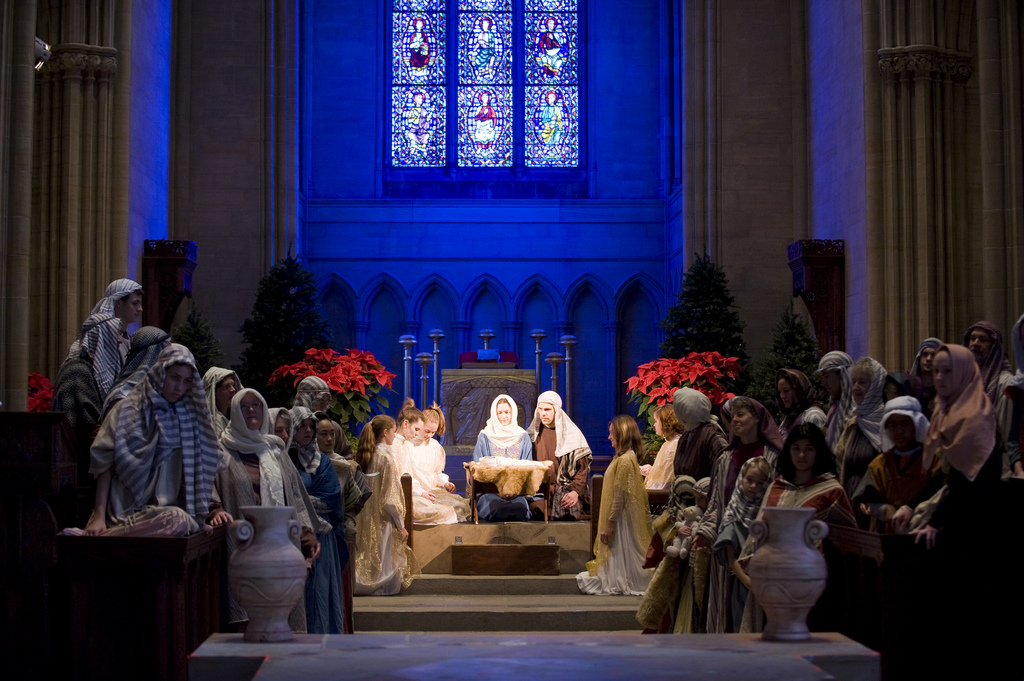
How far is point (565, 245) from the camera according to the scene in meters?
19.5

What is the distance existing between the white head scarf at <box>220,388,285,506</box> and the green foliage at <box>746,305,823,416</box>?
256 inches

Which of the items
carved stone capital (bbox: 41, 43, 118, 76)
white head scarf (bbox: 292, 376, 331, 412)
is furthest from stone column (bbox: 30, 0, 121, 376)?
white head scarf (bbox: 292, 376, 331, 412)

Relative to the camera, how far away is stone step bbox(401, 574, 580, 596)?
10.1 meters

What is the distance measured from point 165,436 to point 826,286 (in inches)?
352

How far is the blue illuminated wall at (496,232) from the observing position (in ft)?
63.6

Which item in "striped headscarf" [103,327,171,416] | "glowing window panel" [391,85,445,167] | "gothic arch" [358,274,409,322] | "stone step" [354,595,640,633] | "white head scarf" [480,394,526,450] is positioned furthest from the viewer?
"glowing window panel" [391,85,445,167]

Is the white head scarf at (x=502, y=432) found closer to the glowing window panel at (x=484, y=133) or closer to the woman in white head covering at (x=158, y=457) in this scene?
the woman in white head covering at (x=158, y=457)

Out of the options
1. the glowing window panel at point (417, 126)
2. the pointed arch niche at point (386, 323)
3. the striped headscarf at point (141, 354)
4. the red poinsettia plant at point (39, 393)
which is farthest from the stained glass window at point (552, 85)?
the striped headscarf at point (141, 354)

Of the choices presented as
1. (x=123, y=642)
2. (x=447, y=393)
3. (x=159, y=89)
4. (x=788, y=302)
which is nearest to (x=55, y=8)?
(x=159, y=89)

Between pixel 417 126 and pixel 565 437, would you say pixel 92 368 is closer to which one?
pixel 565 437

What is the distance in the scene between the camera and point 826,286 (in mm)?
13094

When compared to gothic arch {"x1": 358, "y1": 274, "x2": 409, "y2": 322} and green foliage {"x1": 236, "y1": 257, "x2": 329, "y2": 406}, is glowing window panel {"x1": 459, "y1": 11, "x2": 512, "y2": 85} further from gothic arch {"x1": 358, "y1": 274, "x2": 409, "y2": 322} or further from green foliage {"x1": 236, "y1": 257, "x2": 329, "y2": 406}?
green foliage {"x1": 236, "y1": 257, "x2": 329, "y2": 406}

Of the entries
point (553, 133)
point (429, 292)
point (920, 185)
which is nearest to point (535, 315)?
point (429, 292)

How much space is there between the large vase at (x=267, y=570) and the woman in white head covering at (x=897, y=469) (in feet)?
9.32
